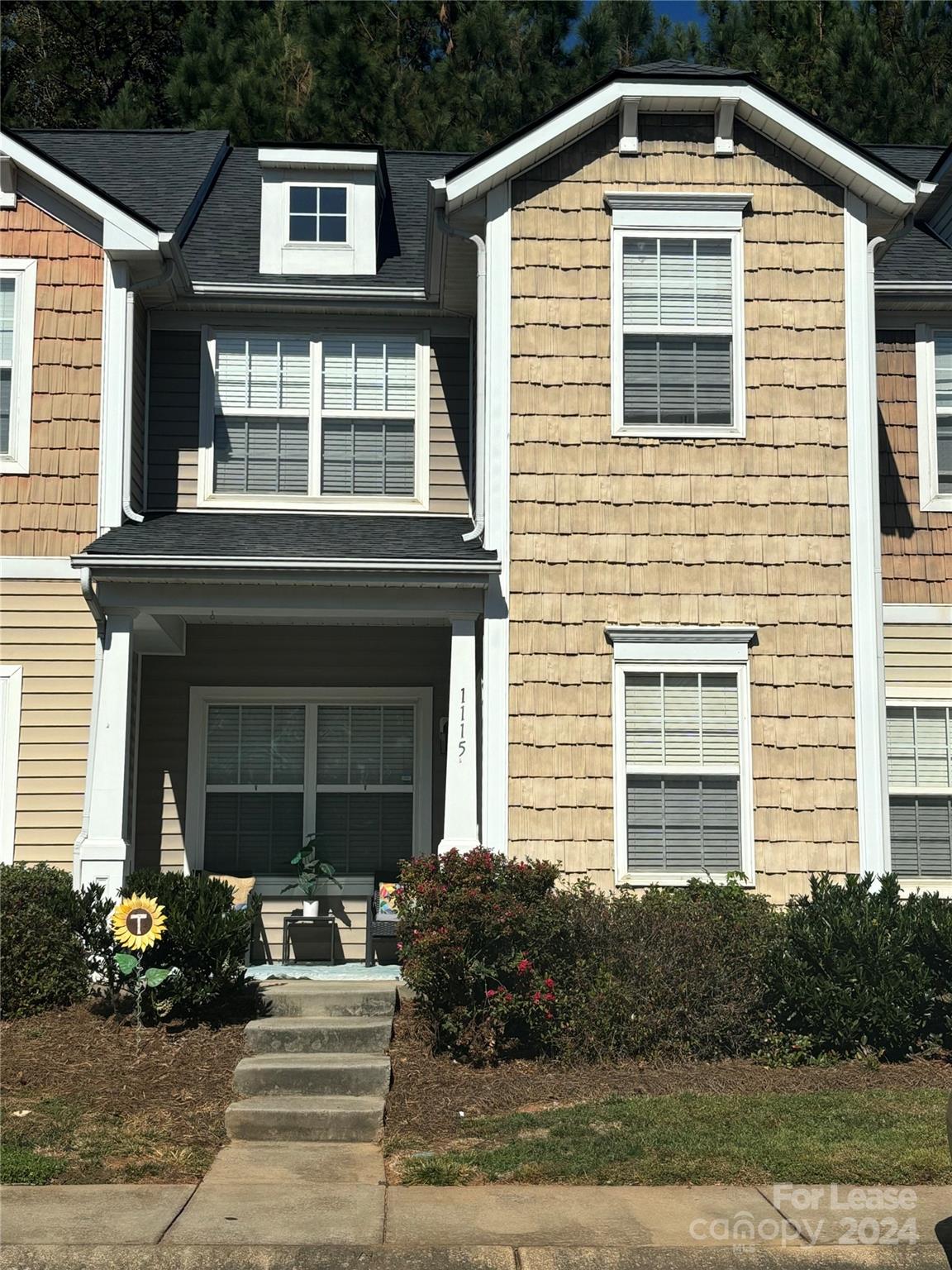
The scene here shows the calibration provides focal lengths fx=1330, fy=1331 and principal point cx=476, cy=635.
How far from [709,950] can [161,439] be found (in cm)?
681

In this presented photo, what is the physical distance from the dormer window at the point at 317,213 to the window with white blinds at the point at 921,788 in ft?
23.9

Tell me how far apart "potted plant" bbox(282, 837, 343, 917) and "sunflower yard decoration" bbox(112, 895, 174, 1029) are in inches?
105

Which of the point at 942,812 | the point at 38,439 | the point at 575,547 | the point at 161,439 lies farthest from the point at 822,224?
the point at 38,439

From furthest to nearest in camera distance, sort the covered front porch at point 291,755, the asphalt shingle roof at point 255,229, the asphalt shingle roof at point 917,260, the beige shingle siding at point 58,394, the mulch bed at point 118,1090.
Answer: the asphalt shingle roof at point 255,229 < the asphalt shingle roof at point 917,260 < the covered front porch at point 291,755 < the beige shingle siding at point 58,394 < the mulch bed at point 118,1090

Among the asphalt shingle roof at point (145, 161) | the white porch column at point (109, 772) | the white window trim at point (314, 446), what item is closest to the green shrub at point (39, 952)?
the white porch column at point (109, 772)

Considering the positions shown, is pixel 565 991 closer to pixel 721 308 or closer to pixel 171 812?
pixel 171 812

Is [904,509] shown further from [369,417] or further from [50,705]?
[50,705]

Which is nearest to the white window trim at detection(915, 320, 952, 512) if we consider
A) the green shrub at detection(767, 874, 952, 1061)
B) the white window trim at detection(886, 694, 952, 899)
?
the white window trim at detection(886, 694, 952, 899)

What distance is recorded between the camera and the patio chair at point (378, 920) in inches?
437

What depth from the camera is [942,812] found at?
11922mm

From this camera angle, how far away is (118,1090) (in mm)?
8234

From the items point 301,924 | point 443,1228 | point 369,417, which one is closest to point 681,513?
point 369,417

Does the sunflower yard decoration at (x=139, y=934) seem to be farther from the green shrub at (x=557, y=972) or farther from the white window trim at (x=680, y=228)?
the white window trim at (x=680, y=228)

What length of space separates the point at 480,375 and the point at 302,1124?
20.6 feet
